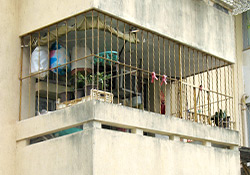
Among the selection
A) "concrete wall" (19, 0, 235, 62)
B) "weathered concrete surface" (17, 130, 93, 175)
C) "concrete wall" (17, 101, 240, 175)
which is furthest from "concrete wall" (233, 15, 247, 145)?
"weathered concrete surface" (17, 130, 93, 175)

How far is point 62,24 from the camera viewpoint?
13.3 metres

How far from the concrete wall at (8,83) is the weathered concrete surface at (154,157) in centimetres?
280

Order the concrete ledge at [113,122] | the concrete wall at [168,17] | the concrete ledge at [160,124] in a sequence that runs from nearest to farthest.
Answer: the concrete ledge at [113,122], the concrete ledge at [160,124], the concrete wall at [168,17]

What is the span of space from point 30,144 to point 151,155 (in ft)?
9.74

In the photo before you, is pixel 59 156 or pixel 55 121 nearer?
pixel 59 156

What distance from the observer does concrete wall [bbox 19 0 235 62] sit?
12.7m

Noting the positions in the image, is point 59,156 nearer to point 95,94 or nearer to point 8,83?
point 95,94

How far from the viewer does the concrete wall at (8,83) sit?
13031mm

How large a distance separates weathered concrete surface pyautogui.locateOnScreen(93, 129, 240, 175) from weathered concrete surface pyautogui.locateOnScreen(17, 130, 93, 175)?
0.25 meters

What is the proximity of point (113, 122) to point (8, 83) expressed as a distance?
3.09m

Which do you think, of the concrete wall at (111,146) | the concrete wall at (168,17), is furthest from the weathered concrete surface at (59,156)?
the concrete wall at (168,17)

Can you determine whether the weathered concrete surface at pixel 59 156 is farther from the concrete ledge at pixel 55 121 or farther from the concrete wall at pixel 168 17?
the concrete wall at pixel 168 17

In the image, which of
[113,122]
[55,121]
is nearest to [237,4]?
[113,122]

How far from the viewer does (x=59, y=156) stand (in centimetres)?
1205
